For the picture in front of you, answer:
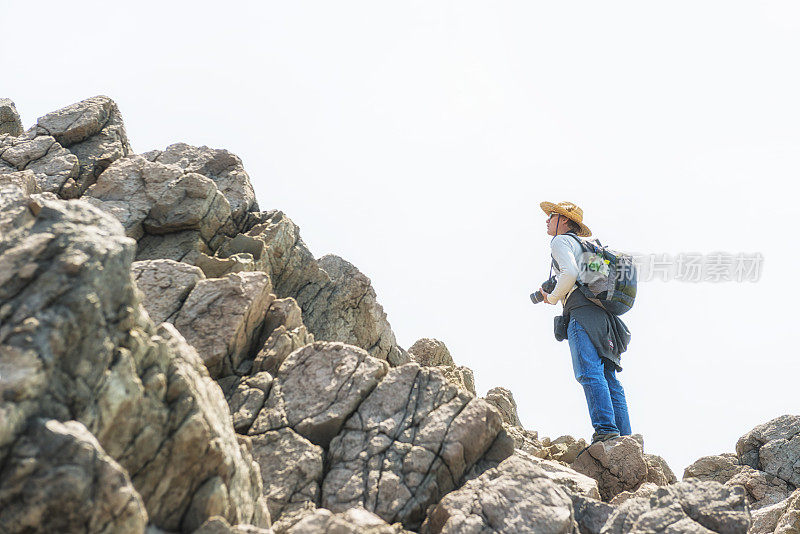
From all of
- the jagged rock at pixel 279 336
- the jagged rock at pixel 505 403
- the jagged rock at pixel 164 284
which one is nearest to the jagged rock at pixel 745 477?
the jagged rock at pixel 505 403

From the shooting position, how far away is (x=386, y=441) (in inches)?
530

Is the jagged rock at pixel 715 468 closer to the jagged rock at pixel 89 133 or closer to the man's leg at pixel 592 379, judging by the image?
the man's leg at pixel 592 379

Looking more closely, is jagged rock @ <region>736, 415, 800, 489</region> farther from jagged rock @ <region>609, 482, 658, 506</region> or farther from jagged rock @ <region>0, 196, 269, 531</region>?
jagged rock @ <region>0, 196, 269, 531</region>

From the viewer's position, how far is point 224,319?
50.3ft

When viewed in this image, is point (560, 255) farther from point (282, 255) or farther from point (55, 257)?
point (55, 257)

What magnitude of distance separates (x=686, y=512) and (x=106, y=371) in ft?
31.9

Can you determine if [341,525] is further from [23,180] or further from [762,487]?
[762,487]

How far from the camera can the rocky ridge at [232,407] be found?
823 centimetres

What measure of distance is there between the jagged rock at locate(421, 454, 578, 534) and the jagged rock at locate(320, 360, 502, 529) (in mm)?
677

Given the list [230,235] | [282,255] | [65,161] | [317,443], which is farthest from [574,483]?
[65,161]

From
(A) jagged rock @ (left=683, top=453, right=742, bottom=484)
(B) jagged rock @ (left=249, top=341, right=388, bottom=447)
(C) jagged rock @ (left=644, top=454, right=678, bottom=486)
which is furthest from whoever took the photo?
(A) jagged rock @ (left=683, top=453, right=742, bottom=484)

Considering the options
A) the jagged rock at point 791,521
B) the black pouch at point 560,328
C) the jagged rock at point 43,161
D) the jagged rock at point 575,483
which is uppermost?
the black pouch at point 560,328

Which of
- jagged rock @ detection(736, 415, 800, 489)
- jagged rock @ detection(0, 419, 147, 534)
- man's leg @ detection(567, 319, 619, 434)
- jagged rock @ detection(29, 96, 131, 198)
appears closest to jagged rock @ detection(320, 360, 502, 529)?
jagged rock @ detection(0, 419, 147, 534)

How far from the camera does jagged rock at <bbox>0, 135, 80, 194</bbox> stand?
2216 centimetres
